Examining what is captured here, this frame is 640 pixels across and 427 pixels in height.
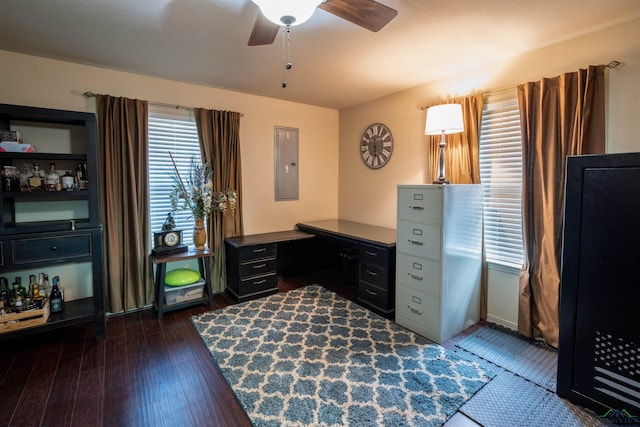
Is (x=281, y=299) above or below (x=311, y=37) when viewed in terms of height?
below

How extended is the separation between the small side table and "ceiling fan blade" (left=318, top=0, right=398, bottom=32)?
8.46ft

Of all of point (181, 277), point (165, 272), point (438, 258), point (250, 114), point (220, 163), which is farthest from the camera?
point (250, 114)

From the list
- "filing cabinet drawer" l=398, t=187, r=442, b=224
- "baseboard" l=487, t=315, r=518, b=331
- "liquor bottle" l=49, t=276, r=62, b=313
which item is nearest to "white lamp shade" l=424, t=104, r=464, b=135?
"filing cabinet drawer" l=398, t=187, r=442, b=224

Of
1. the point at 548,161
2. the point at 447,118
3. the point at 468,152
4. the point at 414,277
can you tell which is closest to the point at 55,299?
the point at 414,277

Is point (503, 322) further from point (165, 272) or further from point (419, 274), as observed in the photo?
point (165, 272)

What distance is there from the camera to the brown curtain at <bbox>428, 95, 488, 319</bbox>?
2.84 metres

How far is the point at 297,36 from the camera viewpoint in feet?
7.30

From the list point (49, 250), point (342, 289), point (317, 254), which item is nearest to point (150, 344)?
point (49, 250)

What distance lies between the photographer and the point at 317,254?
446 centimetres

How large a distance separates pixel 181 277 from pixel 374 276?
6.77 ft

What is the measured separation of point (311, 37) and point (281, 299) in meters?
2.66

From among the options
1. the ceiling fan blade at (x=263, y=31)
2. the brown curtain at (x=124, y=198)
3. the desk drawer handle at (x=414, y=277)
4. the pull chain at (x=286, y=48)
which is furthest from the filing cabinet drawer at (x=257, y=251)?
the ceiling fan blade at (x=263, y=31)

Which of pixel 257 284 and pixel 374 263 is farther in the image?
pixel 257 284

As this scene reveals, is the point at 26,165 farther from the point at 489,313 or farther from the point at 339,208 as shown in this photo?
the point at 489,313
